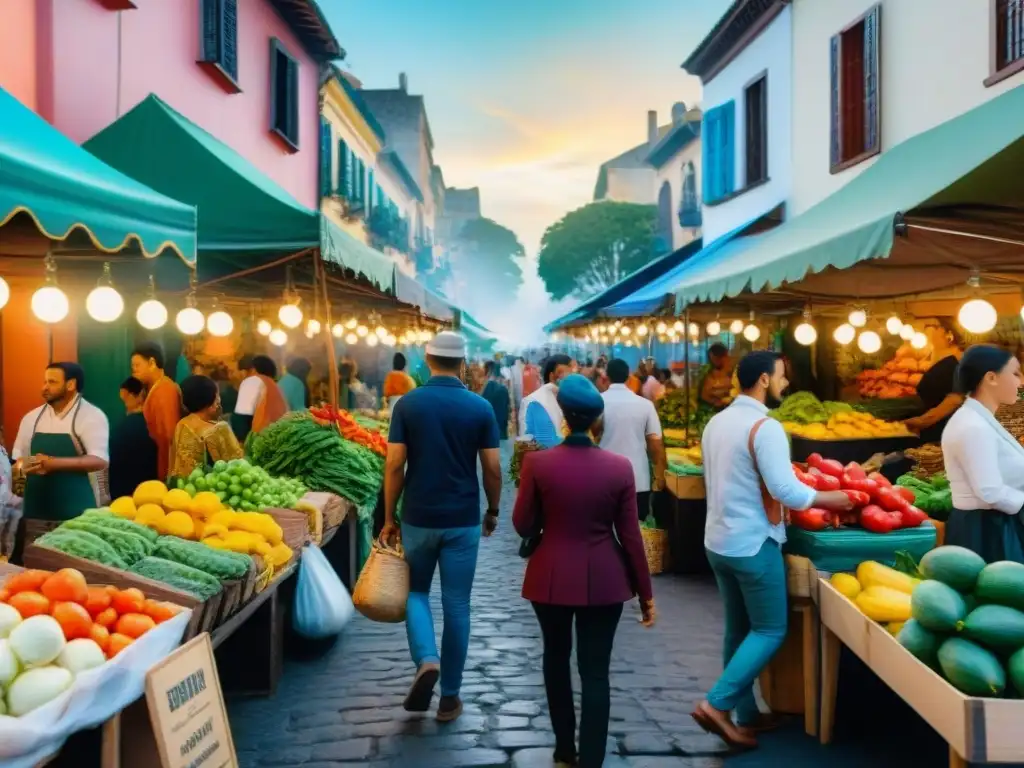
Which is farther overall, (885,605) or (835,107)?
(835,107)

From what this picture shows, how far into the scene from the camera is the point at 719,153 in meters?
17.8

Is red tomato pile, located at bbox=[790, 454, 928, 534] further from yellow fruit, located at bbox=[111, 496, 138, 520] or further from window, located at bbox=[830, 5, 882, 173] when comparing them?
window, located at bbox=[830, 5, 882, 173]

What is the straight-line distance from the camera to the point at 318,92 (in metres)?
18.1

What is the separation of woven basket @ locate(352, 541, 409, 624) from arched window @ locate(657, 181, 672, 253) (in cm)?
2950

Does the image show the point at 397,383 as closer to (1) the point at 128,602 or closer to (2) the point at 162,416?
(2) the point at 162,416

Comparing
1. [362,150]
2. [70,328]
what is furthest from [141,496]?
[362,150]

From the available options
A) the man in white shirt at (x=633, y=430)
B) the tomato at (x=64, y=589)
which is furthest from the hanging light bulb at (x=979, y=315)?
the tomato at (x=64, y=589)

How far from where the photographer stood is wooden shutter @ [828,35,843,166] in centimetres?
1272

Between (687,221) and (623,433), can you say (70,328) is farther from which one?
(687,221)

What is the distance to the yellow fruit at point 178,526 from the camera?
500cm

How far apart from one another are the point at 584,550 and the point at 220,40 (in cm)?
994

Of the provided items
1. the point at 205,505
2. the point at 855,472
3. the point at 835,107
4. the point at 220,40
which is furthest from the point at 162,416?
the point at 835,107

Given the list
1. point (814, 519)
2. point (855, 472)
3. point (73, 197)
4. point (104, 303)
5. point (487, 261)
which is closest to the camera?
point (73, 197)

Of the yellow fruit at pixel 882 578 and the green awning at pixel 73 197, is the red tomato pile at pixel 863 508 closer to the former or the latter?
the yellow fruit at pixel 882 578
